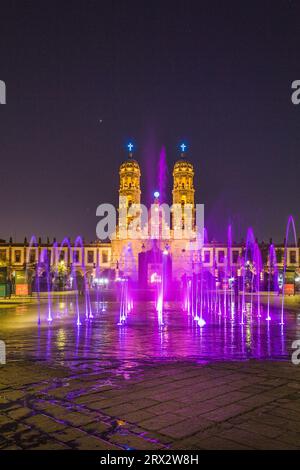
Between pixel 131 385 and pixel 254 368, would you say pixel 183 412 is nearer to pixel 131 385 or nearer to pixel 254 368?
pixel 131 385

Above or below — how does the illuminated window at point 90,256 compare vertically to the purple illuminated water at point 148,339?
above

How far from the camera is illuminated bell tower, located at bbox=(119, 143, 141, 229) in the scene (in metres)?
104

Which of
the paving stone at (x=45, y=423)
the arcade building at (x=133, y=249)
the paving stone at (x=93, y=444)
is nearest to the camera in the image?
the paving stone at (x=93, y=444)

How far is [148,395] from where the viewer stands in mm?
5344

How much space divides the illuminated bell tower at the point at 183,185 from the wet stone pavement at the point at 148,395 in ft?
306

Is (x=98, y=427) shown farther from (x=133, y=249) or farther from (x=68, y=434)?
(x=133, y=249)

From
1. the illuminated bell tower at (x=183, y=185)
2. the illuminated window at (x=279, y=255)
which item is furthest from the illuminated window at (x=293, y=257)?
the illuminated bell tower at (x=183, y=185)

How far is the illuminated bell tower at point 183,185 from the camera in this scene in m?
103

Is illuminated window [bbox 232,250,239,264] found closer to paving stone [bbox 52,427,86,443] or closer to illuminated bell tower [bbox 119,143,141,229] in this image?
illuminated bell tower [bbox 119,143,141,229]

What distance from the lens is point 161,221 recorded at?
4131 inches

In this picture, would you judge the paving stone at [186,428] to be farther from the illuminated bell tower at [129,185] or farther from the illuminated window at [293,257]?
the illuminated window at [293,257]

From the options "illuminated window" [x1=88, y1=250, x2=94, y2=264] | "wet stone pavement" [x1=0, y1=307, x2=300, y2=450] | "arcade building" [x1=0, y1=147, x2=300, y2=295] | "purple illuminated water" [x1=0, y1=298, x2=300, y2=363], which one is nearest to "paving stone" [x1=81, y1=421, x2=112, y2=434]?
"wet stone pavement" [x1=0, y1=307, x2=300, y2=450]
